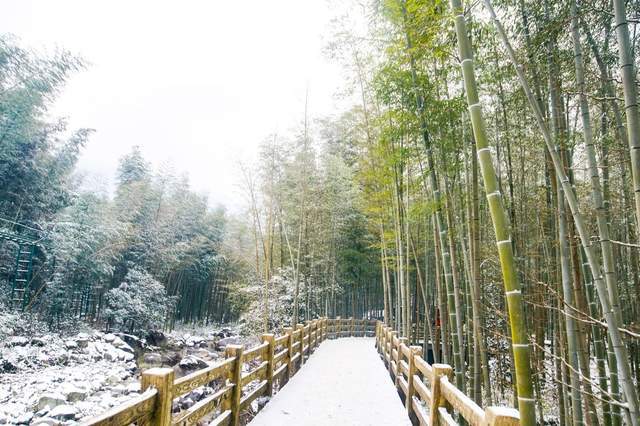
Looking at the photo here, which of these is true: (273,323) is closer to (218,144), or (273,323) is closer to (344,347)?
(344,347)

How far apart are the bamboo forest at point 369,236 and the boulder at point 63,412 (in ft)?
0.27

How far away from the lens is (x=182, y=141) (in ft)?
534

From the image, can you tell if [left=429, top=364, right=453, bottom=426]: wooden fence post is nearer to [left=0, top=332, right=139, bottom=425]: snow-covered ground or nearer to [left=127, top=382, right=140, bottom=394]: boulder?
[left=0, top=332, right=139, bottom=425]: snow-covered ground

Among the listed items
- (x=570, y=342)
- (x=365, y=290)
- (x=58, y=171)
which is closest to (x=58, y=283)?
(x=58, y=171)

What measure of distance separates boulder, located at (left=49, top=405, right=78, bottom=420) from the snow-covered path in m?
3.64

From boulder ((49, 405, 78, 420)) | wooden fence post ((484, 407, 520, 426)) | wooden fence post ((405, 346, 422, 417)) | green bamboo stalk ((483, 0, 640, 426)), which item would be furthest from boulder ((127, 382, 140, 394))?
green bamboo stalk ((483, 0, 640, 426))

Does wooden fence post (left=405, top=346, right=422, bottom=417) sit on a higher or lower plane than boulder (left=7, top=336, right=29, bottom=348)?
higher

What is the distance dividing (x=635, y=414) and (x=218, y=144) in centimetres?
962

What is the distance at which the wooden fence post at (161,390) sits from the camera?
69.5 inches

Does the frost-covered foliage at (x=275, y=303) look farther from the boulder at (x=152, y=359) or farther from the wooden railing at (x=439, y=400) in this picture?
the wooden railing at (x=439, y=400)

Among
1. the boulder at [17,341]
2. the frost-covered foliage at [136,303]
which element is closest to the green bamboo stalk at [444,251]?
the boulder at [17,341]

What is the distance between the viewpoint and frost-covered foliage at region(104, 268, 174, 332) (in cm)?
1248

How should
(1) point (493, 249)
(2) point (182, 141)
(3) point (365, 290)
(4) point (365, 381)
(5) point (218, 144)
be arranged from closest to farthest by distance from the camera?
1. (4) point (365, 381)
2. (1) point (493, 249)
3. (5) point (218, 144)
4. (3) point (365, 290)
5. (2) point (182, 141)

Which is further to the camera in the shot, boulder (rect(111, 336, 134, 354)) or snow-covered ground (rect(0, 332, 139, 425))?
boulder (rect(111, 336, 134, 354))
